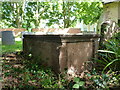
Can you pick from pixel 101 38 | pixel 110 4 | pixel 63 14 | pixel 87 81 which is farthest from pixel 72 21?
pixel 87 81

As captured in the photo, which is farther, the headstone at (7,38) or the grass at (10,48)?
the headstone at (7,38)

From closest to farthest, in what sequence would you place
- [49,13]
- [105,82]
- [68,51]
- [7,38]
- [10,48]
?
[105,82]
[68,51]
[10,48]
[7,38]
[49,13]

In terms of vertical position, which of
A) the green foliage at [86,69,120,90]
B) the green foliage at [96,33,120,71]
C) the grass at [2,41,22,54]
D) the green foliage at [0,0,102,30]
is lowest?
the green foliage at [86,69,120,90]

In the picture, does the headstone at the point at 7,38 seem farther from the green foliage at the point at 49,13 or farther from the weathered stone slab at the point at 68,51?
the green foliage at the point at 49,13

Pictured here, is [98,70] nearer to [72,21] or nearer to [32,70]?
[32,70]

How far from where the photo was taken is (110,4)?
6723mm

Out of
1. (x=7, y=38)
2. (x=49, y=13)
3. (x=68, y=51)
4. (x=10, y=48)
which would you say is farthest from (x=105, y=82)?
(x=49, y=13)

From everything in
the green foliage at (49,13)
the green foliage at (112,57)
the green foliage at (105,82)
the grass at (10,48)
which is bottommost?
the green foliage at (105,82)

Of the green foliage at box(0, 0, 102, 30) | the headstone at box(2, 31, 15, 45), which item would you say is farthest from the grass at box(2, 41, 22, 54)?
the green foliage at box(0, 0, 102, 30)

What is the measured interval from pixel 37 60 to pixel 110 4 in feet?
16.4

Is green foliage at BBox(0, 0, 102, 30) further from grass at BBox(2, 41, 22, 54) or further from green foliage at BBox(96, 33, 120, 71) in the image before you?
green foliage at BBox(96, 33, 120, 71)

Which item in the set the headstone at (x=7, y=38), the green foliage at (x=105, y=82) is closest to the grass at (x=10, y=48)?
the headstone at (x=7, y=38)

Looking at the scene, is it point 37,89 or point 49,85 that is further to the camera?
point 49,85

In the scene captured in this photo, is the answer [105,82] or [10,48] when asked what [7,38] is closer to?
[10,48]
